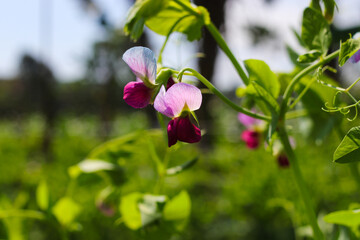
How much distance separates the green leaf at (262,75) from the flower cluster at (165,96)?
8cm

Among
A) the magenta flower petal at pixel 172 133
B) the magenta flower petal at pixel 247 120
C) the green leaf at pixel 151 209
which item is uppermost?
the magenta flower petal at pixel 172 133

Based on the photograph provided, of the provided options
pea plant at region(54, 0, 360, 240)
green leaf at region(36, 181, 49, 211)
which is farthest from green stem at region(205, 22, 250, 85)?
green leaf at region(36, 181, 49, 211)

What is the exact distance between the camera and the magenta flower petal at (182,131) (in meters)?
0.30

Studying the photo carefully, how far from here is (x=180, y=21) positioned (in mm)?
391

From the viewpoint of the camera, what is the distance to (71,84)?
65.6ft

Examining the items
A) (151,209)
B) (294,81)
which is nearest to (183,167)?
(151,209)

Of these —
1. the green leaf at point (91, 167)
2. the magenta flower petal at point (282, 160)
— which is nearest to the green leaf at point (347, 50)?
the magenta flower petal at point (282, 160)

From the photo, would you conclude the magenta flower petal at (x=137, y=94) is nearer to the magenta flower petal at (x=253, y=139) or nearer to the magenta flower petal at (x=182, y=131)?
the magenta flower petal at (x=182, y=131)

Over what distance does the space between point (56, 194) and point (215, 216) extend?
645 millimetres

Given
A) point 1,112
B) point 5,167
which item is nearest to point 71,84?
point 1,112

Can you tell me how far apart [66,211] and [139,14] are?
35 cm

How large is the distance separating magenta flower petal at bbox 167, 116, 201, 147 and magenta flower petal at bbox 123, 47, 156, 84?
0.13 ft

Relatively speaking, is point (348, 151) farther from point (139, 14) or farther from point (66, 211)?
point (66, 211)

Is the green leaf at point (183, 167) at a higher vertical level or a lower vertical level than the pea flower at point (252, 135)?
higher
